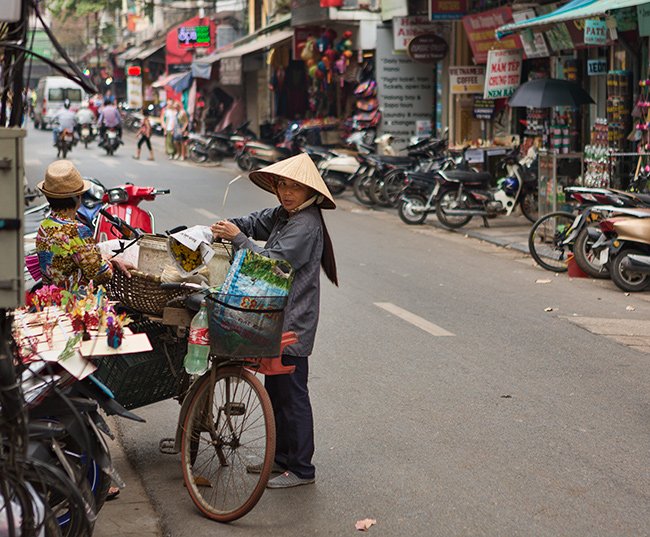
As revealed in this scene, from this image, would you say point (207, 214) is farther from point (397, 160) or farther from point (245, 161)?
point (245, 161)

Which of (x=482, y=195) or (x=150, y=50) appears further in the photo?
(x=150, y=50)

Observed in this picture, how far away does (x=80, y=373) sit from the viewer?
15.1 feet

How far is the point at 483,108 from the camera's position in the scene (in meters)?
22.4

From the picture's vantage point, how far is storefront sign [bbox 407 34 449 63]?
2400cm

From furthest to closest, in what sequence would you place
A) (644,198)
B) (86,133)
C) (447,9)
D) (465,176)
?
1. (86,133)
2. (447,9)
3. (465,176)
4. (644,198)

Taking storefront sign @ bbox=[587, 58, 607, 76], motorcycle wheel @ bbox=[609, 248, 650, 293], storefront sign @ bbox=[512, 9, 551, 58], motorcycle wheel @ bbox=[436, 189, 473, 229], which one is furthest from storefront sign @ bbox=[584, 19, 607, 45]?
motorcycle wheel @ bbox=[609, 248, 650, 293]

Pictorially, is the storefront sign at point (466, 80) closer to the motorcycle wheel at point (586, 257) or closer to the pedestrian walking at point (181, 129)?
the motorcycle wheel at point (586, 257)

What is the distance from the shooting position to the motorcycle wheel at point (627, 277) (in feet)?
39.7

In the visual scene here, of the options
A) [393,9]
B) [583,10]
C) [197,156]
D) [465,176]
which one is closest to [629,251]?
[583,10]

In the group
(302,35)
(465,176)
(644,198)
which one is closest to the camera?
(644,198)

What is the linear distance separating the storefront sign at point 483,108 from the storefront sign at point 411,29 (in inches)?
102

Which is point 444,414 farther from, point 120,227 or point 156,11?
point 156,11

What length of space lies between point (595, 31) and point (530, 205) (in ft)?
11.2

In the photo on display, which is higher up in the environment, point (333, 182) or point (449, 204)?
point (333, 182)
